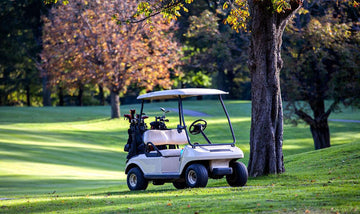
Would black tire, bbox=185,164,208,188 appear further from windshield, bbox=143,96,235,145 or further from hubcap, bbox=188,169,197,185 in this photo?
windshield, bbox=143,96,235,145

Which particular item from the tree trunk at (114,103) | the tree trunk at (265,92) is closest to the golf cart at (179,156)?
the tree trunk at (265,92)

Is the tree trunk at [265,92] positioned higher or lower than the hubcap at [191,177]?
higher

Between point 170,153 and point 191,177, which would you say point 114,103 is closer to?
point 170,153

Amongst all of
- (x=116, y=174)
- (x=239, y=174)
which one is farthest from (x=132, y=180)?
(x=116, y=174)

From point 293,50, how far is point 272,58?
1250 centimetres

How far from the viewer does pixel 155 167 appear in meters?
12.6

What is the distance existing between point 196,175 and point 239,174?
1134 mm

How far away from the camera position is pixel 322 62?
89.9 ft

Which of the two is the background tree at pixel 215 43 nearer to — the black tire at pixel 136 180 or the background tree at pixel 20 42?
the black tire at pixel 136 180

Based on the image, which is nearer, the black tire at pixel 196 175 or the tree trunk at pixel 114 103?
the black tire at pixel 196 175

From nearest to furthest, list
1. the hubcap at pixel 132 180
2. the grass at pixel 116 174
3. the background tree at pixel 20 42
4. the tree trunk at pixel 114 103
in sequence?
the grass at pixel 116 174 < the hubcap at pixel 132 180 < the tree trunk at pixel 114 103 < the background tree at pixel 20 42

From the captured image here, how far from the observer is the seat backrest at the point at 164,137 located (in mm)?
12977

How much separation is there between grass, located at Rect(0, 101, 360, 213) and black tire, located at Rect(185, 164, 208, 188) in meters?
0.23

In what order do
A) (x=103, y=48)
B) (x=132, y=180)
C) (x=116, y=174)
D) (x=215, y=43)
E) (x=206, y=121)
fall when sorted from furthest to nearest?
(x=103, y=48) → (x=215, y=43) → (x=206, y=121) → (x=116, y=174) → (x=132, y=180)
